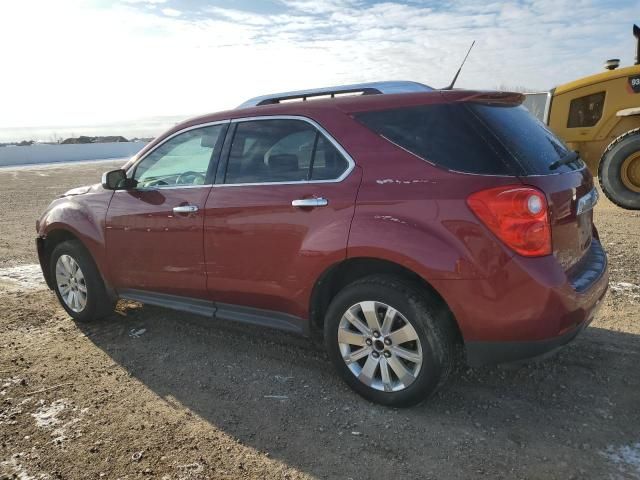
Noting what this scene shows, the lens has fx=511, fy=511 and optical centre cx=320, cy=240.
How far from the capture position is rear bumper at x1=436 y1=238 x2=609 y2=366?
259cm

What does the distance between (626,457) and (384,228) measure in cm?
167

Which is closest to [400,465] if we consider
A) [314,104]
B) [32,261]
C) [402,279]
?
[402,279]

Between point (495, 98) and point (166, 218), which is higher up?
point (495, 98)

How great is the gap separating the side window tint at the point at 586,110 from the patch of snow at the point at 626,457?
24.1ft

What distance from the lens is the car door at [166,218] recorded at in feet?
12.3

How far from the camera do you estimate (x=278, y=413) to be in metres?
3.13

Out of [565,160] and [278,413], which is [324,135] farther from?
[278,413]

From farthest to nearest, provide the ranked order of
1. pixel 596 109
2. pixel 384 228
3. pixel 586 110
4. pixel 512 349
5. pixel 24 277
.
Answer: pixel 586 110 → pixel 596 109 → pixel 24 277 → pixel 384 228 → pixel 512 349

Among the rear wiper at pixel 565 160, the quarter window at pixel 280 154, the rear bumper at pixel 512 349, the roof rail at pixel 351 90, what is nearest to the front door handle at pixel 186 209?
the quarter window at pixel 280 154

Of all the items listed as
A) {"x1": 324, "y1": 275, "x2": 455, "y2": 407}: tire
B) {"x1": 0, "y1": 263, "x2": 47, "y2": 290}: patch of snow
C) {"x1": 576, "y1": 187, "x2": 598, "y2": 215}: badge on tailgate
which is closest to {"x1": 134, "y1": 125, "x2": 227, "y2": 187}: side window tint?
{"x1": 324, "y1": 275, "x2": 455, "y2": 407}: tire

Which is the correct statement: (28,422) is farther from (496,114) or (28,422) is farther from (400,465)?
(496,114)

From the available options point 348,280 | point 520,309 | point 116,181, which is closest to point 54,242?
point 116,181

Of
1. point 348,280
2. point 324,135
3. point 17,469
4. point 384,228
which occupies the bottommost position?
point 17,469

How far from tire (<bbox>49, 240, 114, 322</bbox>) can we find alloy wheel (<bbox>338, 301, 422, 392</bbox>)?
8.21 ft
